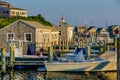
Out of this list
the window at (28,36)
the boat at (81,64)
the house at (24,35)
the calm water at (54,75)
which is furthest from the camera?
the window at (28,36)

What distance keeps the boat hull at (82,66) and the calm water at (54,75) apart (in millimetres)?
707

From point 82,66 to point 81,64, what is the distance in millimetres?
276

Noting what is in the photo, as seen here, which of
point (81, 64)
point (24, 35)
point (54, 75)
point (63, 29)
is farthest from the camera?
point (63, 29)

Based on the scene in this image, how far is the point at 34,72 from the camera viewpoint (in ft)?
116

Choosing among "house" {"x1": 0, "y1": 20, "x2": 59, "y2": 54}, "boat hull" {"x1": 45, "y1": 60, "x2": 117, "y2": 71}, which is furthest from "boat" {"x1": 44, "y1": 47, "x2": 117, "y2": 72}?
"house" {"x1": 0, "y1": 20, "x2": 59, "y2": 54}

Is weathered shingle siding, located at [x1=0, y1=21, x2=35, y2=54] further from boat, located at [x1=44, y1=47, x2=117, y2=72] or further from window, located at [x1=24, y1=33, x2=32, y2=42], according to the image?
boat, located at [x1=44, y1=47, x2=117, y2=72]

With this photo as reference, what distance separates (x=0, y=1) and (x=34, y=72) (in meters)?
96.2

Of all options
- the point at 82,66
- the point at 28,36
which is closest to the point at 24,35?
the point at 28,36

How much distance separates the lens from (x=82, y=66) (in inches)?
1401

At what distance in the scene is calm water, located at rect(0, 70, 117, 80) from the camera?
3170 cm

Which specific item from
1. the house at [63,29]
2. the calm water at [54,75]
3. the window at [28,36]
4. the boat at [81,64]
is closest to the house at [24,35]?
the window at [28,36]

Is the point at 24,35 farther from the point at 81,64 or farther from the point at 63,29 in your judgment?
the point at 63,29

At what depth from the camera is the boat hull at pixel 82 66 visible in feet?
116

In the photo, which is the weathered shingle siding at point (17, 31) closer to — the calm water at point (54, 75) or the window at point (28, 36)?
the window at point (28, 36)
